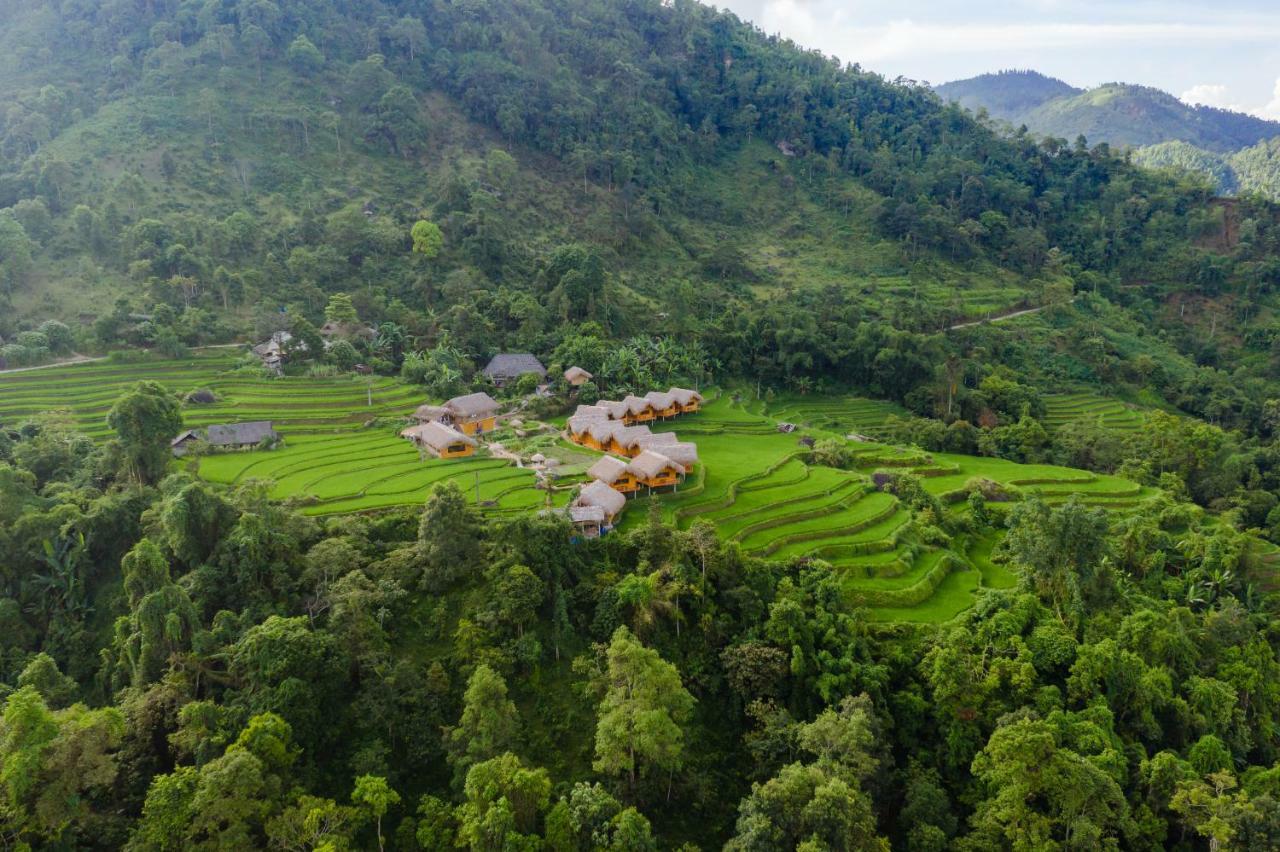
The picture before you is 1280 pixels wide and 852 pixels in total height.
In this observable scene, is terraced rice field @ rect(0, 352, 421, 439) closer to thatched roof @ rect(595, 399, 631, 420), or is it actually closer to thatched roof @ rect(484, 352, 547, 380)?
thatched roof @ rect(484, 352, 547, 380)

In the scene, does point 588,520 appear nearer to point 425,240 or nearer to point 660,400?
point 660,400

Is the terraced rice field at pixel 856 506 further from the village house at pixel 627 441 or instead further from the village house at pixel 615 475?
the village house at pixel 627 441

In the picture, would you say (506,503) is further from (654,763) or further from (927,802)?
(927,802)

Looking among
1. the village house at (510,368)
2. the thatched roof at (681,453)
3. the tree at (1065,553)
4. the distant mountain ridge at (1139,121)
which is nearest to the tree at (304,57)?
the village house at (510,368)

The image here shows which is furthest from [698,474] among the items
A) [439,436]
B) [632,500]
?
[439,436]

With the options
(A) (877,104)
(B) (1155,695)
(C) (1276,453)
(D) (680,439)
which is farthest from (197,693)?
(A) (877,104)
